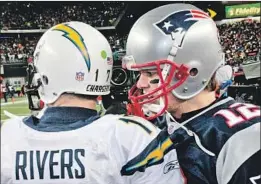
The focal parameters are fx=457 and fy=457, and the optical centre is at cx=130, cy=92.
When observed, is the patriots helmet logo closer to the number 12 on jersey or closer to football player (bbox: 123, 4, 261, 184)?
football player (bbox: 123, 4, 261, 184)

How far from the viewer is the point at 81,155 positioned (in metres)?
0.80

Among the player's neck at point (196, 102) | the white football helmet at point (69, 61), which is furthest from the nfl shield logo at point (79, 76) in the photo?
the player's neck at point (196, 102)

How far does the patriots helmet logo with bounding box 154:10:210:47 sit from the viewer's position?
3.06 feet

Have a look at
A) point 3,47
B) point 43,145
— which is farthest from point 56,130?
point 3,47

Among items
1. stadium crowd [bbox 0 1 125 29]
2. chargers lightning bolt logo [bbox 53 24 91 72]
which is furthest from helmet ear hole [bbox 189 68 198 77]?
stadium crowd [bbox 0 1 125 29]

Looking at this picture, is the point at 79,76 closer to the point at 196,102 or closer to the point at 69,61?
the point at 69,61

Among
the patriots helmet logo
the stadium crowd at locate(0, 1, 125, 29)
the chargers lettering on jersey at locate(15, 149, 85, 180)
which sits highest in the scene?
the patriots helmet logo

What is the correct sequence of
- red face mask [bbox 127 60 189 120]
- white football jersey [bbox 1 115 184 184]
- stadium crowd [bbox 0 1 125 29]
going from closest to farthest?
white football jersey [bbox 1 115 184 184], red face mask [bbox 127 60 189 120], stadium crowd [bbox 0 1 125 29]

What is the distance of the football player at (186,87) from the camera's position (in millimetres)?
852

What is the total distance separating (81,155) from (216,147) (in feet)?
0.81

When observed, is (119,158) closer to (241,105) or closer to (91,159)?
(91,159)

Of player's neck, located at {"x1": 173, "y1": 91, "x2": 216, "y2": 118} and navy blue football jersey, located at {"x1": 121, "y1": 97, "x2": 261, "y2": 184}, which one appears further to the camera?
player's neck, located at {"x1": 173, "y1": 91, "x2": 216, "y2": 118}

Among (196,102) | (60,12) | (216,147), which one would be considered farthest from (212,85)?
(60,12)

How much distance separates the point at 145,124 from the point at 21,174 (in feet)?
0.78
